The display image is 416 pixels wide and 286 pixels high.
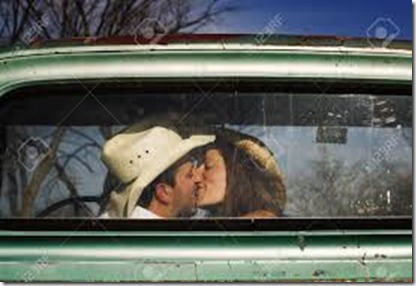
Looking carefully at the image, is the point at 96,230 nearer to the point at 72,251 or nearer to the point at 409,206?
the point at 72,251

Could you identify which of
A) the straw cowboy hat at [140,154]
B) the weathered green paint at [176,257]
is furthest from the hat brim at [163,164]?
the weathered green paint at [176,257]

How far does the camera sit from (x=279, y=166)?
150 inches

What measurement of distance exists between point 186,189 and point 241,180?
214 millimetres

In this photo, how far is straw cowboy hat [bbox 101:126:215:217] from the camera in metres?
3.81

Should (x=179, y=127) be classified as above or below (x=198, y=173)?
above

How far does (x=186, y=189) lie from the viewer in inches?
151

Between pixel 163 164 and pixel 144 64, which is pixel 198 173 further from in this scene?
pixel 144 64

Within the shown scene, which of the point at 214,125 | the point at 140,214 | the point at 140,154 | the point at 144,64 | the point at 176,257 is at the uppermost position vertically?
the point at 144,64

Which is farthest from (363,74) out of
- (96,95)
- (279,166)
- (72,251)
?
(72,251)

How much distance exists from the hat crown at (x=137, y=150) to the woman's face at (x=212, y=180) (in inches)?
5.6

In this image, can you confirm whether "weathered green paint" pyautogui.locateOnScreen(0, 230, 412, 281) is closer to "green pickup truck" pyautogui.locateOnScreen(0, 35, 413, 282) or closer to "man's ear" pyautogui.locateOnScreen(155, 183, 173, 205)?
"green pickup truck" pyautogui.locateOnScreen(0, 35, 413, 282)

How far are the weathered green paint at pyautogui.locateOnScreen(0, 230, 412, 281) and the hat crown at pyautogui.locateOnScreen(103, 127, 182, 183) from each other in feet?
0.81

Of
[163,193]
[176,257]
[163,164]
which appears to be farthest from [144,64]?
[176,257]

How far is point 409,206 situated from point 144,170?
3.38ft
